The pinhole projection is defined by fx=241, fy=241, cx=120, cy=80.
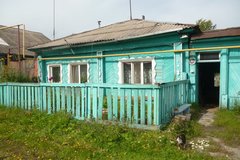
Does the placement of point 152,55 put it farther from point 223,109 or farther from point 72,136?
point 72,136

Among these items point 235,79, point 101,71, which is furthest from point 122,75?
point 235,79

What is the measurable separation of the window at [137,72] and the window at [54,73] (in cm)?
451

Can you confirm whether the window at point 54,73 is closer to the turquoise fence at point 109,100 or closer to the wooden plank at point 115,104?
the turquoise fence at point 109,100

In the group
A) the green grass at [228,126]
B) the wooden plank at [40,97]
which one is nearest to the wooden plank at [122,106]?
the green grass at [228,126]

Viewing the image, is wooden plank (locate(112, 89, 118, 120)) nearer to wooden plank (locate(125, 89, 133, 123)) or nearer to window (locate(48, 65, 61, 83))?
wooden plank (locate(125, 89, 133, 123))

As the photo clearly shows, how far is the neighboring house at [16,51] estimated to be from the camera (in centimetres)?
1560

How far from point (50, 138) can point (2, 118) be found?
Answer: 2.49 meters

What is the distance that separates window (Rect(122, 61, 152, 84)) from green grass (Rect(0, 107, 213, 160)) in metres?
4.31

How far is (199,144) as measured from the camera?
5.02 meters

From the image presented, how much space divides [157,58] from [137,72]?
48.4 inches

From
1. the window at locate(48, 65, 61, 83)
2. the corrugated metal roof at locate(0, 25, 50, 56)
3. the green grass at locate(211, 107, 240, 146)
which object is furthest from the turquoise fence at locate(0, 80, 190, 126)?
the corrugated metal roof at locate(0, 25, 50, 56)

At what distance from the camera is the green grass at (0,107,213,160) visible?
4410mm

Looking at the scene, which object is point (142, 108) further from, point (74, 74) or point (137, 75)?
point (74, 74)

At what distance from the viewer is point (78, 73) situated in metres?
12.7
